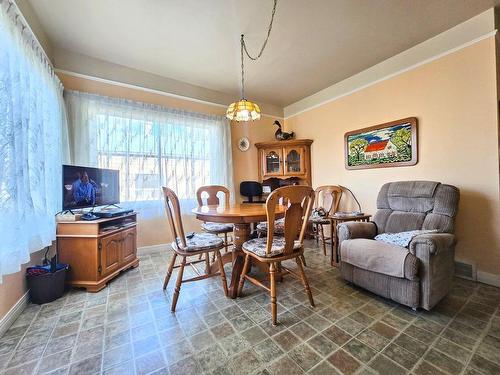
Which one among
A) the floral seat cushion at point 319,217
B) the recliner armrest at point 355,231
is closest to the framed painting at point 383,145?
the floral seat cushion at point 319,217

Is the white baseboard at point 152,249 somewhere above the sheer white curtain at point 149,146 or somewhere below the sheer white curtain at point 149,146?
below

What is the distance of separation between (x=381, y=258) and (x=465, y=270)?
4.28ft

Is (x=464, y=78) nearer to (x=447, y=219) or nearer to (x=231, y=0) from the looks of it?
(x=447, y=219)

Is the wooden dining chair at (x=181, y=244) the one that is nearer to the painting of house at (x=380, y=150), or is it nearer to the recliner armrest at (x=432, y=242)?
the recliner armrest at (x=432, y=242)

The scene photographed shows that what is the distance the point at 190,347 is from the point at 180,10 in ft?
9.17

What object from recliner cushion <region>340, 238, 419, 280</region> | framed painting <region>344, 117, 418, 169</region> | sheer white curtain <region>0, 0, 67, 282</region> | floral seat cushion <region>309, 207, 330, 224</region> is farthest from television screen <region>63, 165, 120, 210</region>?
framed painting <region>344, 117, 418, 169</region>

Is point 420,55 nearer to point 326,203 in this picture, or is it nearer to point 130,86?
point 326,203

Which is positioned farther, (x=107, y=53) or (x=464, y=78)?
(x=107, y=53)

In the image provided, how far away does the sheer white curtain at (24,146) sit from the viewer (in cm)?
133

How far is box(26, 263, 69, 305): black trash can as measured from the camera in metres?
1.80

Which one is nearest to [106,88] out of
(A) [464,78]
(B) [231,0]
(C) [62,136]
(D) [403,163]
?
(C) [62,136]

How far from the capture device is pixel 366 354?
123cm

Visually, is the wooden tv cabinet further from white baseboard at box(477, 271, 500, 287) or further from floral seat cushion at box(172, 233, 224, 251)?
white baseboard at box(477, 271, 500, 287)

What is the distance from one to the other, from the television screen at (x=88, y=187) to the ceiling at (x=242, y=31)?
4.97ft
